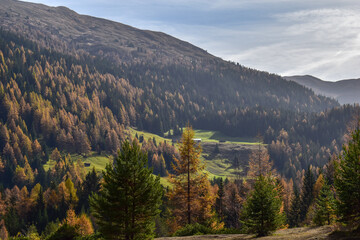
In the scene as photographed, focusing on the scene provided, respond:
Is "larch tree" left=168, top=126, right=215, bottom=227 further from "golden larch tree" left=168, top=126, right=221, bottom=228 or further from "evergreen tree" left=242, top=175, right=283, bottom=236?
"evergreen tree" left=242, top=175, right=283, bottom=236

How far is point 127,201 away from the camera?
2900 cm

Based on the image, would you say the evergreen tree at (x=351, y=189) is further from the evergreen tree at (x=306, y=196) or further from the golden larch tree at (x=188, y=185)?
the evergreen tree at (x=306, y=196)

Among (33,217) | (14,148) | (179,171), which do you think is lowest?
(33,217)

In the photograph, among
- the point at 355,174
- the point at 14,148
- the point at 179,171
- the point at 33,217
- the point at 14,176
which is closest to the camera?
the point at 355,174

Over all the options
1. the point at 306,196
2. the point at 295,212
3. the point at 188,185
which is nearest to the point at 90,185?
the point at 295,212

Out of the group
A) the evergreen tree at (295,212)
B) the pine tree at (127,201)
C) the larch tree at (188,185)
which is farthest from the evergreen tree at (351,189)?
the evergreen tree at (295,212)

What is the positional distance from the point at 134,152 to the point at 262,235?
17.7 meters

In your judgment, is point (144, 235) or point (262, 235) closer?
point (144, 235)

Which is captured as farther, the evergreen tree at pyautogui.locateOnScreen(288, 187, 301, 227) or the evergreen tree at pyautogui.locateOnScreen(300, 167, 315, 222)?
the evergreen tree at pyautogui.locateOnScreen(300, 167, 315, 222)

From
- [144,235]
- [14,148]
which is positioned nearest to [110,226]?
[144,235]

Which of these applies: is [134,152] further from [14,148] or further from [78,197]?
[14,148]

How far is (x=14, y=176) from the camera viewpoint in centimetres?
17700

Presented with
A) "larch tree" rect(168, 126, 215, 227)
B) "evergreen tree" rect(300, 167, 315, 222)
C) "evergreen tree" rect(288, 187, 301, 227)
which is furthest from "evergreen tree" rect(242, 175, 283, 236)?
"evergreen tree" rect(300, 167, 315, 222)

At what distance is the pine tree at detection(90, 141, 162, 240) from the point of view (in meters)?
28.9
